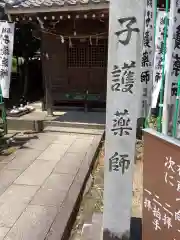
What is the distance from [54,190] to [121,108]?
8.63 ft

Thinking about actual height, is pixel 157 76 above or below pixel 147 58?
below

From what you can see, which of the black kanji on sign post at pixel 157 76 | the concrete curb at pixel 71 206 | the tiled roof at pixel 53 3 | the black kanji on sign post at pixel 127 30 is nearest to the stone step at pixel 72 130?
the concrete curb at pixel 71 206

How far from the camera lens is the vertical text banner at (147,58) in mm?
5732

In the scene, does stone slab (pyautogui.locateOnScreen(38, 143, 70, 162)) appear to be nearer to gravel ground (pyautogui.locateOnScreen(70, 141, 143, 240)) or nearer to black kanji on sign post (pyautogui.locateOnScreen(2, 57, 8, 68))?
gravel ground (pyautogui.locateOnScreen(70, 141, 143, 240))

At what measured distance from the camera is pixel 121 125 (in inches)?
113

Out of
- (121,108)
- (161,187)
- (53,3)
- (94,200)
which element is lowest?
(94,200)

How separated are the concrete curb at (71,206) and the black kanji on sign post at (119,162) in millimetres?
1310

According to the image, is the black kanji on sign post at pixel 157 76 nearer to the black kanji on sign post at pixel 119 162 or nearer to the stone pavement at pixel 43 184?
the stone pavement at pixel 43 184

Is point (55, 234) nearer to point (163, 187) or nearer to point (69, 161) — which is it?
point (163, 187)

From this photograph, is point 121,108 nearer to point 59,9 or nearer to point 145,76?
point 145,76

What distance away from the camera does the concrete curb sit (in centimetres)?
373

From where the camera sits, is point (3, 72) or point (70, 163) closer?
point (70, 163)

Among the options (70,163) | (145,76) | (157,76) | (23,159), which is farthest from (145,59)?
(23,159)

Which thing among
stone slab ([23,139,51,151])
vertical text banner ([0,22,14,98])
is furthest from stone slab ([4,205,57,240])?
vertical text banner ([0,22,14,98])
